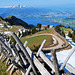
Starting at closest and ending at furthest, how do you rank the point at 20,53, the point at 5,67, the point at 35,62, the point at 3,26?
the point at 35,62 < the point at 20,53 < the point at 5,67 < the point at 3,26

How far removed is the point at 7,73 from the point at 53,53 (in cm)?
483

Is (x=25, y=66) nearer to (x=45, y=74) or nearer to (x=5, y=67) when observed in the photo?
(x=45, y=74)

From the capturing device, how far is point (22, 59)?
5.67m

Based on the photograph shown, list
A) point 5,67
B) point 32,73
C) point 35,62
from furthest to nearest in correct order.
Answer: point 5,67 < point 32,73 < point 35,62

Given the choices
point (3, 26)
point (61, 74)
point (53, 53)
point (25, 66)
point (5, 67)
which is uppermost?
point (53, 53)

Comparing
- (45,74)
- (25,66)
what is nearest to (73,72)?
(45,74)

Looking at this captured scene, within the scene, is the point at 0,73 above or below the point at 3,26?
above

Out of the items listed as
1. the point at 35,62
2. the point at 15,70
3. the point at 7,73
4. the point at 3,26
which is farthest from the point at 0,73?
the point at 3,26

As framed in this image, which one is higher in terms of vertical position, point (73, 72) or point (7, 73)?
point (73, 72)

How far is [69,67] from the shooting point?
14.1 ft

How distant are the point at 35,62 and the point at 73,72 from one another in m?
1.66

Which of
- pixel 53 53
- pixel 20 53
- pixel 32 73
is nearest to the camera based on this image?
pixel 53 53

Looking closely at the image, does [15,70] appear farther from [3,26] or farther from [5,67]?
[3,26]

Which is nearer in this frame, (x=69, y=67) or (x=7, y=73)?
(x=69, y=67)
